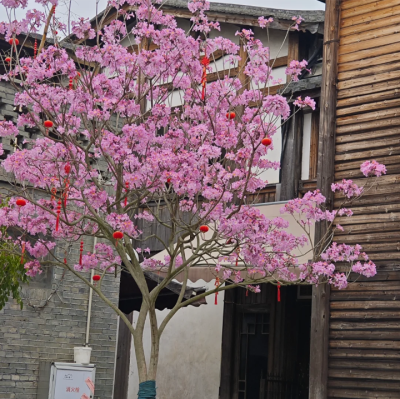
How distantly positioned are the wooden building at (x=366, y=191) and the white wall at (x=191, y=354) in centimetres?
554

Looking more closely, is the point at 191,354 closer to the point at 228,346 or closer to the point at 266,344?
the point at 228,346

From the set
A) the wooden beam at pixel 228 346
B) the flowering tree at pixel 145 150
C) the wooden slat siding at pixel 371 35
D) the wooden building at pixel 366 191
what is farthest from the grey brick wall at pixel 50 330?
the wooden slat siding at pixel 371 35

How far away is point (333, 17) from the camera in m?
13.4

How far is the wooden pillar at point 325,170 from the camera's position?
1239cm

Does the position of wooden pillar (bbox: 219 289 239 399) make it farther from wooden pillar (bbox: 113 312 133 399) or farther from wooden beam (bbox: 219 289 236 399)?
wooden pillar (bbox: 113 312 133 399)

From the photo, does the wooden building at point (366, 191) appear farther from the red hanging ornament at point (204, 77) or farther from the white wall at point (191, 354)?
the white wall at point (191, 354)

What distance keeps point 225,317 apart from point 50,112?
8607mm

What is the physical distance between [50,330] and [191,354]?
7229 mm

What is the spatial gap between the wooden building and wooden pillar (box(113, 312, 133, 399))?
7.07 m

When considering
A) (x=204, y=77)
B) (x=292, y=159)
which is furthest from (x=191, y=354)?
(x=204, y=77)

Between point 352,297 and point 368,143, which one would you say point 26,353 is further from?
point 368,143

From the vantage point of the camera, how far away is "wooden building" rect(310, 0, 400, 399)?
11930mm

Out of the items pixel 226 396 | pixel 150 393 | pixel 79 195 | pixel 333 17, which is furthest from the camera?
pixel 226 396

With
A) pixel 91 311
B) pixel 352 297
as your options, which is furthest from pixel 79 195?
pixel 352 297
